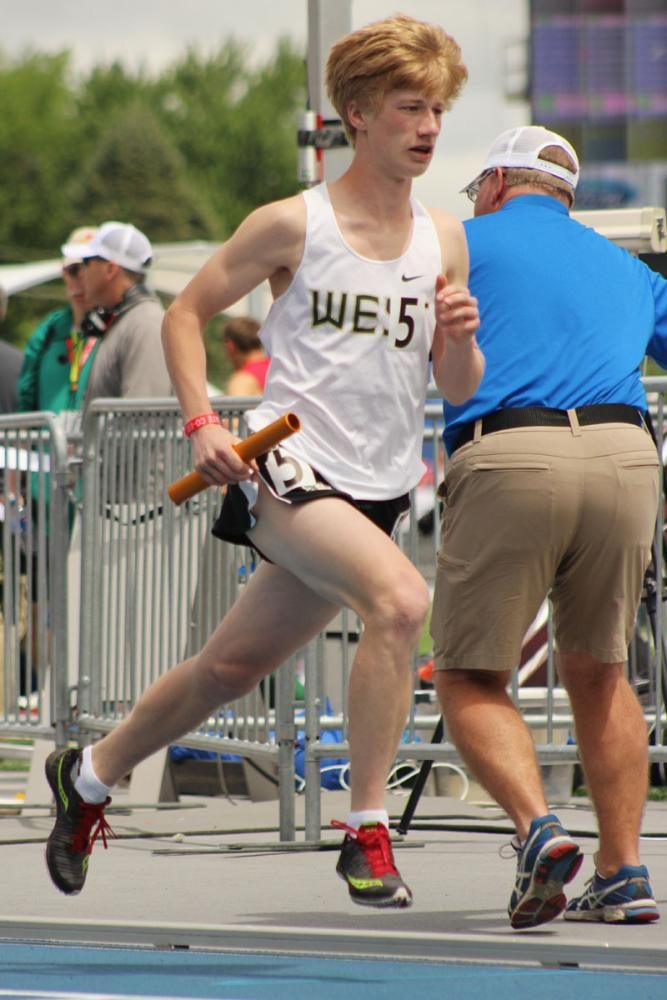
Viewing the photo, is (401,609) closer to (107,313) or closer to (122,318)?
(122,318)

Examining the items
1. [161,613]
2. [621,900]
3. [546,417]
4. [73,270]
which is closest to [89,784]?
[621,900]

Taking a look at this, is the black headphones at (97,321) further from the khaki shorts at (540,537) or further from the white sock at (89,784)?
the khaki shorts at (540,537)

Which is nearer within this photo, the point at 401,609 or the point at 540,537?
the point at 401,609

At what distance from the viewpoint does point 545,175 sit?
5137mm

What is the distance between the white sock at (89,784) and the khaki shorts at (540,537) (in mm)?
910

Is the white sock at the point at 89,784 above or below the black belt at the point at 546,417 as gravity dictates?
below

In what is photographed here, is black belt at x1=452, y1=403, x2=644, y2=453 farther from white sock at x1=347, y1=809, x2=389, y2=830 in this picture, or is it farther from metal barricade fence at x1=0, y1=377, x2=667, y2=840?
metal barricade fence at x1=0, y1=377, x2=667, y2=840

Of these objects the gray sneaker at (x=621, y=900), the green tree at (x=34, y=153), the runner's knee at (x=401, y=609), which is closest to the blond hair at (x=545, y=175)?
the runner's knee at (x=401, y=609)

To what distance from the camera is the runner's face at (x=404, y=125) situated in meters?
4.80

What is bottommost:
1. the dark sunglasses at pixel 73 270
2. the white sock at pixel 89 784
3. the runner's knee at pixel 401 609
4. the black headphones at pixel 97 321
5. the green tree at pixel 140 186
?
the white sock at pixel 89 784

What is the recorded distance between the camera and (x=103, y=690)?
7.60 meters

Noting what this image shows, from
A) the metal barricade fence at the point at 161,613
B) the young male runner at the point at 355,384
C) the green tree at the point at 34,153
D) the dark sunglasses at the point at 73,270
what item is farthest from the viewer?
the green tree at the point at 34,153

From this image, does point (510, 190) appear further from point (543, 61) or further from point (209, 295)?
point (543, 61)

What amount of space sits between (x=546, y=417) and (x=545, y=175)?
0.66m
